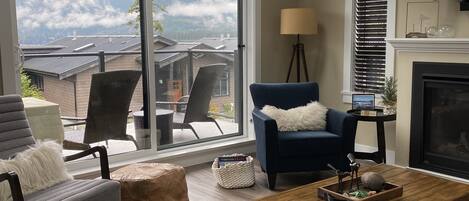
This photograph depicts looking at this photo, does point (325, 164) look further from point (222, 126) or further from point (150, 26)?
point (150, 26)

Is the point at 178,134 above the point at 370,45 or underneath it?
underneath

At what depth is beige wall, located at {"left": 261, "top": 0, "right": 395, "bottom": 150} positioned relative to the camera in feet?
16.5

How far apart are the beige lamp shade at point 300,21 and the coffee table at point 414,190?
212 cm

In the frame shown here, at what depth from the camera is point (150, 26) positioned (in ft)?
14.5

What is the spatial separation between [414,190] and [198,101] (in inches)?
103

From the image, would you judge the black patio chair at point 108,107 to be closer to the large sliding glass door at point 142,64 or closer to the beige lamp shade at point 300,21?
the large sliding glass door at point 142,64

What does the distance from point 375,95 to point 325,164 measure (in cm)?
122

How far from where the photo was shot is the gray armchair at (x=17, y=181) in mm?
2457

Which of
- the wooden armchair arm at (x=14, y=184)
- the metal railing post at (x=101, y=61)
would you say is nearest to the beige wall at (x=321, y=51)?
the metal railing post at (x=101, y=61)

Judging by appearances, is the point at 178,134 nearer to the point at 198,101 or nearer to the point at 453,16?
the point at 198,101

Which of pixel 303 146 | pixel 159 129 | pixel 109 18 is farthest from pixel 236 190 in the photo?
pixel 109 18

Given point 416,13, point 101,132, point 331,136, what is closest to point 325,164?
point 331,136

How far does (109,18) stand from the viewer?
167 inches

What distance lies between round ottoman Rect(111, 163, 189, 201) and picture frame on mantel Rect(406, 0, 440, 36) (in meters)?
2.40
